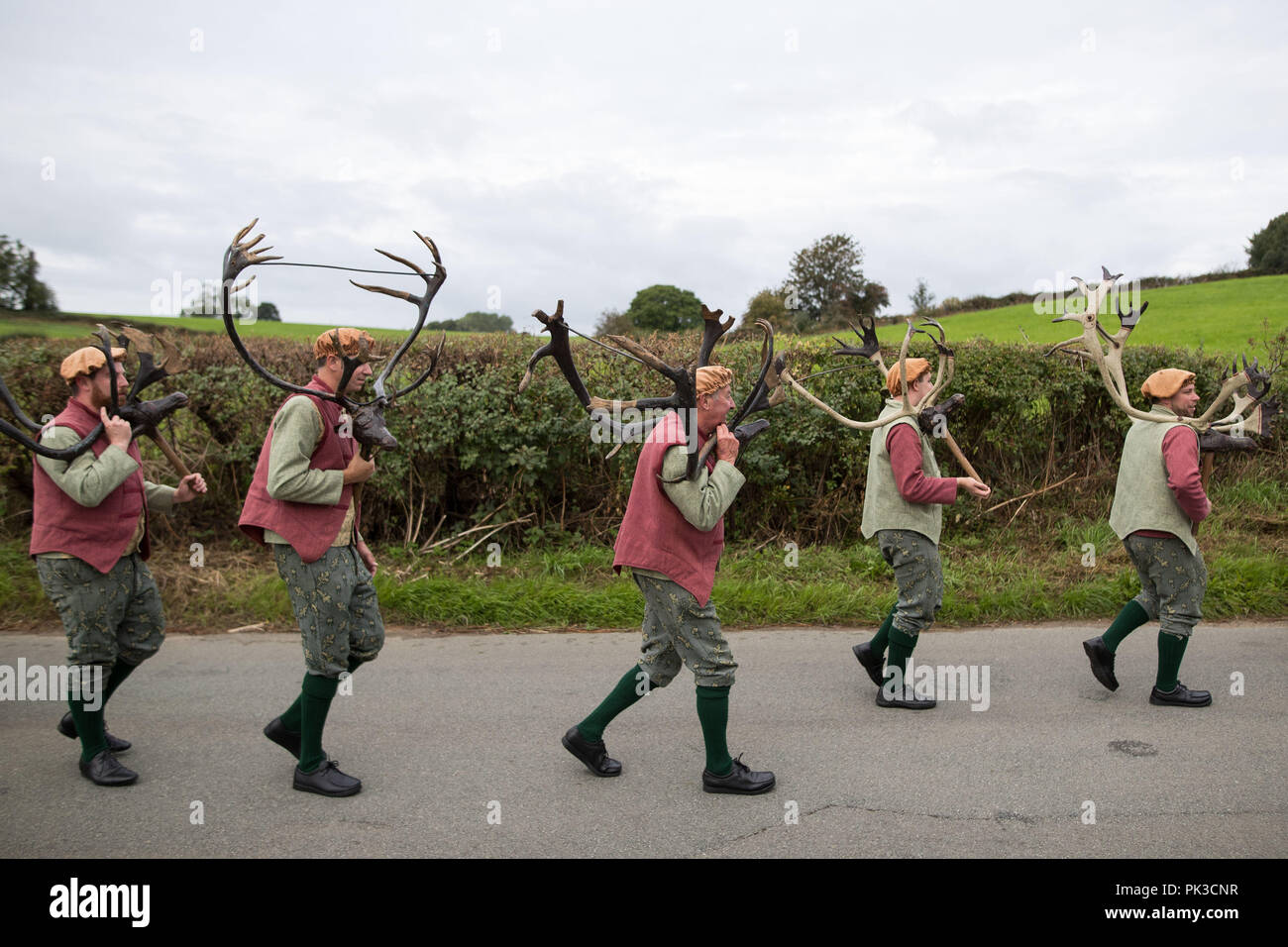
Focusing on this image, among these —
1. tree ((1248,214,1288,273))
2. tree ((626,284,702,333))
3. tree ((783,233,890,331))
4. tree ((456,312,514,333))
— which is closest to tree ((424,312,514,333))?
tree ((456,312,514,333))

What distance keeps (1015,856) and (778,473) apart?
5.03 meters

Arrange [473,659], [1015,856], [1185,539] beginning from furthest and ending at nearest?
[473,659], [1185,539], [1015,856]

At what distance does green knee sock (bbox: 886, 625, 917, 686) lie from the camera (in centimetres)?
523

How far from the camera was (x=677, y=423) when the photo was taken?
3.99 meters

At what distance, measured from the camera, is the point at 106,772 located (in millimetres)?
4219

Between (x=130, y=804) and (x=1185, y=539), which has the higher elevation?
(x=1185, y=539)

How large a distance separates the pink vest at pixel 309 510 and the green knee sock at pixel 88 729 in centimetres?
118

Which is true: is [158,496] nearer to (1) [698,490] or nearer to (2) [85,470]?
(2) [85,470]

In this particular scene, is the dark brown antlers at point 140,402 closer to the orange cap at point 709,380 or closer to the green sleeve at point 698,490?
the green sleeve at point 698,490

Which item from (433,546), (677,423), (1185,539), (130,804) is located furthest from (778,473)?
(130,804)

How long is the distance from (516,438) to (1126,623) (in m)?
4.95

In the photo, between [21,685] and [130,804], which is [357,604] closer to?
[130,804]

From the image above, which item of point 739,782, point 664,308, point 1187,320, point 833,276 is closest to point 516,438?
point 739,782

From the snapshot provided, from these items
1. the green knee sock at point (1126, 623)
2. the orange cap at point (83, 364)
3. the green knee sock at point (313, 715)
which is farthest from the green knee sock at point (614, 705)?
the green knee sock at point (1126, 623)
